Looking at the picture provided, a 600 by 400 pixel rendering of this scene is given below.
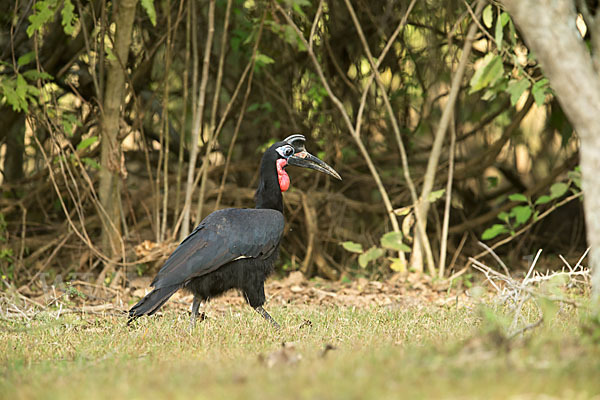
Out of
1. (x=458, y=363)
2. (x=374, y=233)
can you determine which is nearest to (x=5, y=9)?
(x=374, y=233)

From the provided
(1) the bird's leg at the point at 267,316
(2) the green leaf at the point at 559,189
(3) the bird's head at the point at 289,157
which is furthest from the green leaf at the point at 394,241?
(1) the bird's leg at the point at 267,316

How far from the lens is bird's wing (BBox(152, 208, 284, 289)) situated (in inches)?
177

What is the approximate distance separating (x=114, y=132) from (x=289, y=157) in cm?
196

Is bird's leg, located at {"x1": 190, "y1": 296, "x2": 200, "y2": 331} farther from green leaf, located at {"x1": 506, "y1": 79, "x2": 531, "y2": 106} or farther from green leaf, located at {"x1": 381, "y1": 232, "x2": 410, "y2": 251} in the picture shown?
green leaf, located at {"x1": 506, "y1": 79, "x2": 531, "y2": 106}

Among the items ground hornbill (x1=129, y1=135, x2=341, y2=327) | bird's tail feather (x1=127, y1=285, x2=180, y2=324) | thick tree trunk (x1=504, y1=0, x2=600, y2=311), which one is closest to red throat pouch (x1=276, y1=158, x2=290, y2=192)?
ground hornbill (x1=129, y1=135, x2=341, y2=327)

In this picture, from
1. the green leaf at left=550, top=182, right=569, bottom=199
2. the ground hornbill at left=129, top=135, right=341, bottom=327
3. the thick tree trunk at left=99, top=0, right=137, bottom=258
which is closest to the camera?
the ground hornbill at left=129, top=135, right=341, bottom=327

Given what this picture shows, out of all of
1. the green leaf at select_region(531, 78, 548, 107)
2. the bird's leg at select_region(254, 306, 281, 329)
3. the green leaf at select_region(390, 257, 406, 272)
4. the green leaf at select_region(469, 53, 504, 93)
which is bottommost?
the green leaf at select_region(390, 257, 406, 272)

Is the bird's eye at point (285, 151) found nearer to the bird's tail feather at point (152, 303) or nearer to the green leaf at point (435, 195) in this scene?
the bird's tail feather at point (152, 303)

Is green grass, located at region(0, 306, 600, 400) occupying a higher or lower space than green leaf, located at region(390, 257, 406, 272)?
higher

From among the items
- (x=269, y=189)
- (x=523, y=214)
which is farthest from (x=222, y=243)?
(x=523, y=214)

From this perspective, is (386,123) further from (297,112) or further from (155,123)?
(155,123)

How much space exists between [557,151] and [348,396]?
24.3 ft

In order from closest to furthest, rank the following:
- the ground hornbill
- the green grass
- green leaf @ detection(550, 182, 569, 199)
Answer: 1. the green grass
2. the ground hornbill
3. green leaf @ detection(550, 182, 569, 199)

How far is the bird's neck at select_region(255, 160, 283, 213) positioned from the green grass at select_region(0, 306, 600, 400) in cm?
86
